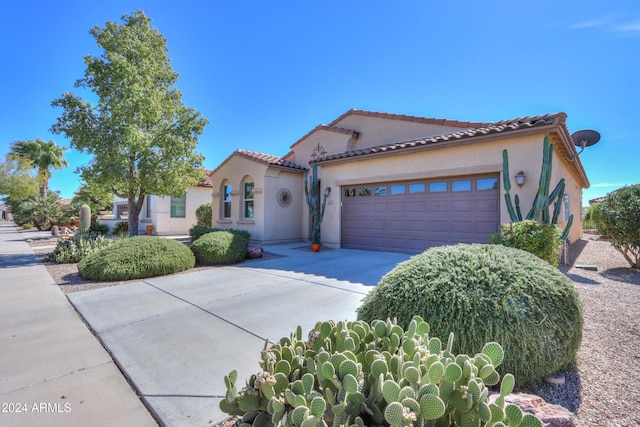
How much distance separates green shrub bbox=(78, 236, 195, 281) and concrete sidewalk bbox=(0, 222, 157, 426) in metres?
1.86

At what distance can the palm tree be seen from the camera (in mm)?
28422

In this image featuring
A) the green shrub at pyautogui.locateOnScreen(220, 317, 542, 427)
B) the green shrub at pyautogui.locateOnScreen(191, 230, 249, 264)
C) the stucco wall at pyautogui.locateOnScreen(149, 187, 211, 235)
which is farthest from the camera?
the stucco wall at pyautogui.locateOnScreen(149, 187, 211, 235)

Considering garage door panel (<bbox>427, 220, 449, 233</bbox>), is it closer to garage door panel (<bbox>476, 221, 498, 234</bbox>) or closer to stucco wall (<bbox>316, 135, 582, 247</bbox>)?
garage door panel (<bbox>476, 221, 498, 234</bbox>)

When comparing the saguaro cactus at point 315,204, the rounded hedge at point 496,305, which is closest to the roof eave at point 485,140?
the saguaro cactus at point 315,204

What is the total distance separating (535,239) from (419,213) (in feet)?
12.9

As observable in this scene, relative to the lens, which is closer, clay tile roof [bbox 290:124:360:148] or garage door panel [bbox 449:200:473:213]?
garage door panel [bbox 449:200:473:213]

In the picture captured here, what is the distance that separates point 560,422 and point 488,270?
1274mm

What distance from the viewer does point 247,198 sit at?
46.2ft

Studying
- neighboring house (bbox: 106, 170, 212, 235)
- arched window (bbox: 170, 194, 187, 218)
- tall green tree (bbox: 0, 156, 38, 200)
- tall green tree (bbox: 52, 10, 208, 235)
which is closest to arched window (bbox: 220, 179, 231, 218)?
neighboring house (bbox: 106, 170, 212, 235)

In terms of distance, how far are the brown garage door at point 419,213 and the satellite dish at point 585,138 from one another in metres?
7.13

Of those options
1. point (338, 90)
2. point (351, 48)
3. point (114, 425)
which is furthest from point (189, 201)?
point (114, 425)

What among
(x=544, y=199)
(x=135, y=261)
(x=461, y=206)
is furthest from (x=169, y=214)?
(x=544, y=199)

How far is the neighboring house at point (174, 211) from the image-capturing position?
57.5 feet

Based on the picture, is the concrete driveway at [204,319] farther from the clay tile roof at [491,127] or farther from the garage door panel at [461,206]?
the clay tile roof at [491,127]
